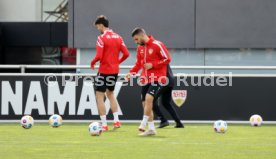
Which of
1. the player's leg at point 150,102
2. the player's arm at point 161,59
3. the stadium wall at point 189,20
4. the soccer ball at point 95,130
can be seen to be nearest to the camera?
the soccer ball at point 95,130

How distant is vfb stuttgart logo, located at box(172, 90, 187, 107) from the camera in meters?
17.9

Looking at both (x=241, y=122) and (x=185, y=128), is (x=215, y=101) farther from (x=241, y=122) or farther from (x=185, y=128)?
(x=185, y=128)

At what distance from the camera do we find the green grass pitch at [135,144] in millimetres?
10492

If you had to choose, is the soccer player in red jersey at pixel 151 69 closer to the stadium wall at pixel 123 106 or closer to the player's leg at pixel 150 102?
the player's leg at pixel 150 102

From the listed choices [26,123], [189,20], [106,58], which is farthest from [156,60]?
[189,20]

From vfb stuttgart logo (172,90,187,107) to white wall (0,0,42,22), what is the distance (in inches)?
404

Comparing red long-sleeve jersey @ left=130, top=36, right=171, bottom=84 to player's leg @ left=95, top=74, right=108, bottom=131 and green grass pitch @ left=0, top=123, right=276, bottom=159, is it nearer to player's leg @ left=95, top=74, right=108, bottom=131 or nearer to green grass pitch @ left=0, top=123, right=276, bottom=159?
green grass pitch @ left=0, top=123, right=276, bottom=159

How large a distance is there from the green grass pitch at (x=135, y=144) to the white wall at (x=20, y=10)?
1126cm

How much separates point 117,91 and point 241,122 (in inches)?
108

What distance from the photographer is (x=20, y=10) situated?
27.0 meters

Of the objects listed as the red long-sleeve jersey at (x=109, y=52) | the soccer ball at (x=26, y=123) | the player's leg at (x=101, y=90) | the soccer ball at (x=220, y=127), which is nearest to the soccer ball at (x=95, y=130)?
the player's leg at (x=101, y=90)

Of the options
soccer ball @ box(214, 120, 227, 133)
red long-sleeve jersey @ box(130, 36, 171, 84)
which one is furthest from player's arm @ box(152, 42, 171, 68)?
soccer ball @ box(214, 120, 227, 133)

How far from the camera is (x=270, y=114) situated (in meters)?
17.8

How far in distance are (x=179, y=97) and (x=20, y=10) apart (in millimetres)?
10517
